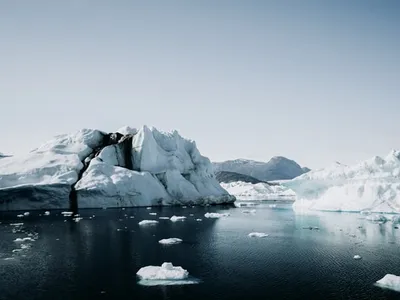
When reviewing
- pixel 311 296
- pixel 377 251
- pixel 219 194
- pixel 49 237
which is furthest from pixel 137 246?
pixel 219 194

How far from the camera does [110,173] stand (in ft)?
156

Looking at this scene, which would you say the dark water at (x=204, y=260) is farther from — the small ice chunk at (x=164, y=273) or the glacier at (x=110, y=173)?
the glacier at (x=110, y=173)

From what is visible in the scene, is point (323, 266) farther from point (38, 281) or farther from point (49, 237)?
point (49, 237)

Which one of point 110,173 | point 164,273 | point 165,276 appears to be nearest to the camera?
point 165,276

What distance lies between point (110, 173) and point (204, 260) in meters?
30.8

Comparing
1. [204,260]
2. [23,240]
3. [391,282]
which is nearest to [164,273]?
[204,260]

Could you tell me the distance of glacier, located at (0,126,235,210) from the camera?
43219mm

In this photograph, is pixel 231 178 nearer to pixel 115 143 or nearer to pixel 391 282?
pixel 115 143

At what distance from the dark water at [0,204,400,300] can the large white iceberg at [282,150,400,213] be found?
10.4 metres

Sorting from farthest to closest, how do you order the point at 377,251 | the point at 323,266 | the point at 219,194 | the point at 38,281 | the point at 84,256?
the point at 219,194
the point at 377,251
the point at 84,256
the point at 323,266
the point at 38,281

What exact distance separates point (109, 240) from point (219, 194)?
3717 cm

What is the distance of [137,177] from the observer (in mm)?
48938

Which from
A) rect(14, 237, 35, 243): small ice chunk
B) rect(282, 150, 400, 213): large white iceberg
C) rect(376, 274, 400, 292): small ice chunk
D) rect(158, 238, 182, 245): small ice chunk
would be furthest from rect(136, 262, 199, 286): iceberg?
rect(282, 150, 400, 213): large white iceberg

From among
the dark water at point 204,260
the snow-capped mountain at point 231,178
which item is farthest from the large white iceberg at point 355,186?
the snow-capped mountain at point 231,178
